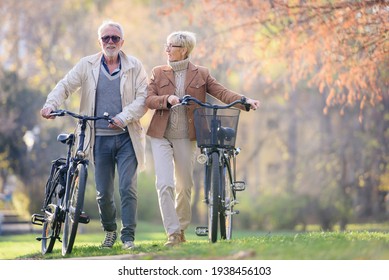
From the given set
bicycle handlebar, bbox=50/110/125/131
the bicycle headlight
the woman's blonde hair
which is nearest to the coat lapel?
the woman's blonde hair

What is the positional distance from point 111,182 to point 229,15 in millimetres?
6561

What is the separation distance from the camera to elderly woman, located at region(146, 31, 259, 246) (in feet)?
31.2

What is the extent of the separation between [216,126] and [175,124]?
59cm

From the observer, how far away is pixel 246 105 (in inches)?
367

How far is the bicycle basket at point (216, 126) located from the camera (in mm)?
9273

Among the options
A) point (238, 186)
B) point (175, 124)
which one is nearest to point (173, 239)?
point (238, 186)

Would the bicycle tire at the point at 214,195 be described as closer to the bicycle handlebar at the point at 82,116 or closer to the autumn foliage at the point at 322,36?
the bicycle handlebar at the point at 82,116

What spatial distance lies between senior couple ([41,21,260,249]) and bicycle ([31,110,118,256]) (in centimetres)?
33

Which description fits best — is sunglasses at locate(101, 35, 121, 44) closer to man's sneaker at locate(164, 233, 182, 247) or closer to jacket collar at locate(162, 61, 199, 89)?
jacket collar at locate(162, 61, 199, 89)

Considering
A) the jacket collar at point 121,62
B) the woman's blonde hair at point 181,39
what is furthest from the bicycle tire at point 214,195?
the jacket collar at point 121,62

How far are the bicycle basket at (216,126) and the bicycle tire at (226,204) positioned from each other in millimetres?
253

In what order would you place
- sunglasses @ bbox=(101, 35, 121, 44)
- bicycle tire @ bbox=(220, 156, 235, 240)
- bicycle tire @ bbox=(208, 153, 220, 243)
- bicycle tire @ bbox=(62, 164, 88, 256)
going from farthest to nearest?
sunglasses @ bbox=(101, 35, 121, 44) < bicycle tire @ bbox=(220, 156, 235, 240) < bicycle tire @ bbox=(208, 153, 220, 243) < bicycle tire @ bbox=(62, 164, 88, 256)

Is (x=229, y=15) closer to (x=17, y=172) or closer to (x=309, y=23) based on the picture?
(x=309, y=23)

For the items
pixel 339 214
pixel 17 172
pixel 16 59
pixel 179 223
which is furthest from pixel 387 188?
pixel 179 223
